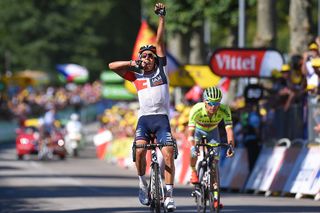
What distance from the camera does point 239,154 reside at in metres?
25.6

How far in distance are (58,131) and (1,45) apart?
62323mm

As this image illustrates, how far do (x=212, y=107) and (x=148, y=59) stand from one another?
142 cm

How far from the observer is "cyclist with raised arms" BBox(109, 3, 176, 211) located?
51.9 ft

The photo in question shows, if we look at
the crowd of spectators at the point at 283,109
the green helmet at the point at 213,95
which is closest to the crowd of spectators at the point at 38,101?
the crowd of spectators at the point at 283,109

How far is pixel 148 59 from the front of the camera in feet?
52.0

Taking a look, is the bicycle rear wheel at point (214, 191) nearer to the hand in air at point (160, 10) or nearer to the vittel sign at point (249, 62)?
the hand in air at point (160, 10)

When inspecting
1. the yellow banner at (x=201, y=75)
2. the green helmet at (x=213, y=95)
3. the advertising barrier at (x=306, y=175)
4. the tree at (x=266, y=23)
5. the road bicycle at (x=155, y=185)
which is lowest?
the advertising barrier at (x=306, y=175)

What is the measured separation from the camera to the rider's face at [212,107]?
55.1 ft

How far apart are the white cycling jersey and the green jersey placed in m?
1.33

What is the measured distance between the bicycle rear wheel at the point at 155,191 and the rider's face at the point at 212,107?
1.42 metres

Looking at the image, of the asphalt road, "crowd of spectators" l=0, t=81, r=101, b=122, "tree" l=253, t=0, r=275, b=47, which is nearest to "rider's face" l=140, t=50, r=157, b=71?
the asphalt road

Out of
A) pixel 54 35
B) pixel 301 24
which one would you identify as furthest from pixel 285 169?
pixel 54 35

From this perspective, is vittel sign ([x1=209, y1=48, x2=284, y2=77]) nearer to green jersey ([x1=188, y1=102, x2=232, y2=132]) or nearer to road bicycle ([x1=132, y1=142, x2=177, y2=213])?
green jersey ([x1=188, y1=102, x2=232, y2=132])

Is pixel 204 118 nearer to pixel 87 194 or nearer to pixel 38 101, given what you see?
pixel 87 194
